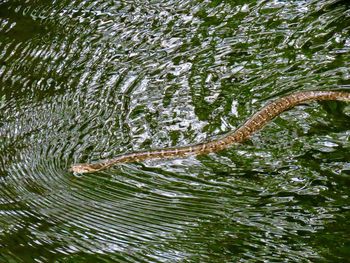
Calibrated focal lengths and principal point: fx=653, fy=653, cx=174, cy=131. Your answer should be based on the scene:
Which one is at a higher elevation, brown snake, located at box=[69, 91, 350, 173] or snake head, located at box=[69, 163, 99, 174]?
brown snake, located at box=[69, 91, 350, 173]

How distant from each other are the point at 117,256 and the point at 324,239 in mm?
1570

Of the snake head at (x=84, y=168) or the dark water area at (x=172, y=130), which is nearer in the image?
the dark water area at (x=172, y=130)

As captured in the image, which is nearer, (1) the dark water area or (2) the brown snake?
(1) the dark water area

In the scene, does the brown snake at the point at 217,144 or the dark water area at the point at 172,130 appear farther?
the brown snake at the point at 217,144

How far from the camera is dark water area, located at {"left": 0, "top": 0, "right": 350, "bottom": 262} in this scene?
5.12 meters

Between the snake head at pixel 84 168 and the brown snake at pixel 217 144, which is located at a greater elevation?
the brown snake at pixel 217 144

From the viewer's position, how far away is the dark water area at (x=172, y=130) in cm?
512

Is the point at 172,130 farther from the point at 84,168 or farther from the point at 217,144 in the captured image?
the point at 84,168

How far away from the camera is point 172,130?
21.3 feet

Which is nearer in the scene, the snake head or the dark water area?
the dark water area

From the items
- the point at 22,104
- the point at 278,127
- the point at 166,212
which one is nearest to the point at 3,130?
the point at 22,104

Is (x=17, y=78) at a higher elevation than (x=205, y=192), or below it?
higher

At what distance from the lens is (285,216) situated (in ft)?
16.8

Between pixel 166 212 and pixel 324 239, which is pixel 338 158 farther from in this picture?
pixel 166 212
